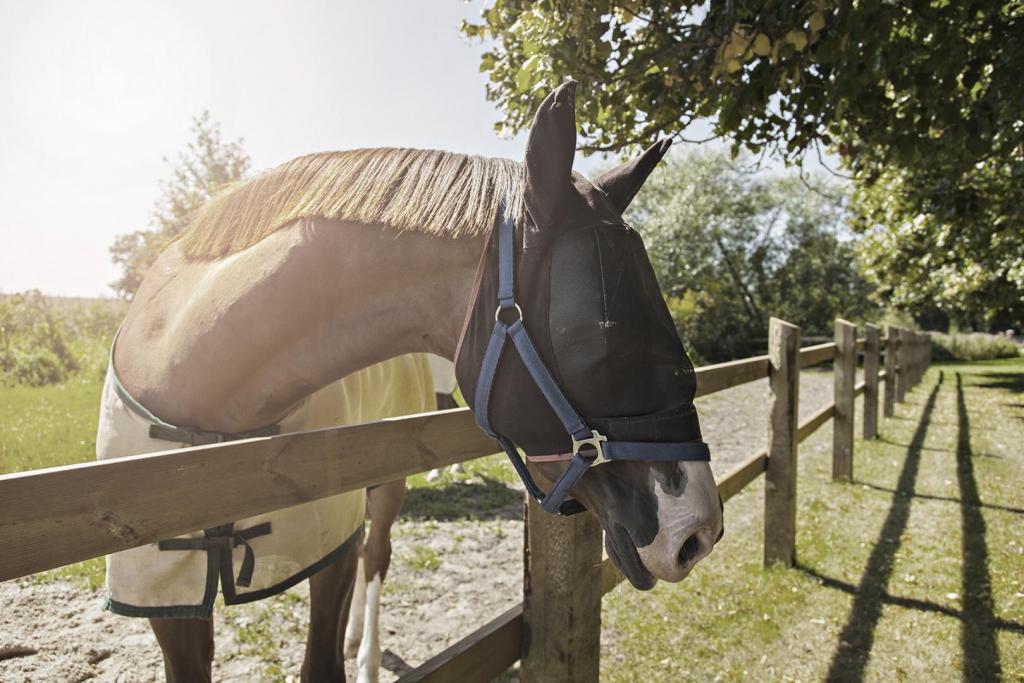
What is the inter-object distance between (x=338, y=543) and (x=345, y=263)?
1120mm

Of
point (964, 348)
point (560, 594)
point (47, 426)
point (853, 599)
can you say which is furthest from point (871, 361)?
point (964, 348)

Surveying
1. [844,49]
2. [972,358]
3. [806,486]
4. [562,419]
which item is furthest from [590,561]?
[972,358]

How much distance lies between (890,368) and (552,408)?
11402 millimetres

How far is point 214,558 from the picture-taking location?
1713mm

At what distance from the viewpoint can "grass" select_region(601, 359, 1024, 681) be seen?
3109 millimetres

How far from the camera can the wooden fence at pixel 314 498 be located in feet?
Answer: 2.77

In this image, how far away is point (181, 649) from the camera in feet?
5.88

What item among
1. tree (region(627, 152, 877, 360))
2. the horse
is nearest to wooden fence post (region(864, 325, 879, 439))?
the horse

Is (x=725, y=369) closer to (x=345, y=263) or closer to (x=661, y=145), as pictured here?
(x=661, y=145)

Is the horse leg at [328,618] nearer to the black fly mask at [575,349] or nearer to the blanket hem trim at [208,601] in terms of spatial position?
the blanket hem trim at [208,601]

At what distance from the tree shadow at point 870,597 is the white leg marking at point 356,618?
2.51 metres

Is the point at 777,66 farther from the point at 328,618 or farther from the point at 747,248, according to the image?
the point at 747,248

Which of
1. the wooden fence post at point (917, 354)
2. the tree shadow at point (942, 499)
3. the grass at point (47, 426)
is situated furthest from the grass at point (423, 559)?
the wooden fence post at point (917, 354)

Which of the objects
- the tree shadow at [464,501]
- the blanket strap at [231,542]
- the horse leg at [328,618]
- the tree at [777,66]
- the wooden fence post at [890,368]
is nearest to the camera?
the blanket strap at [231,542]
